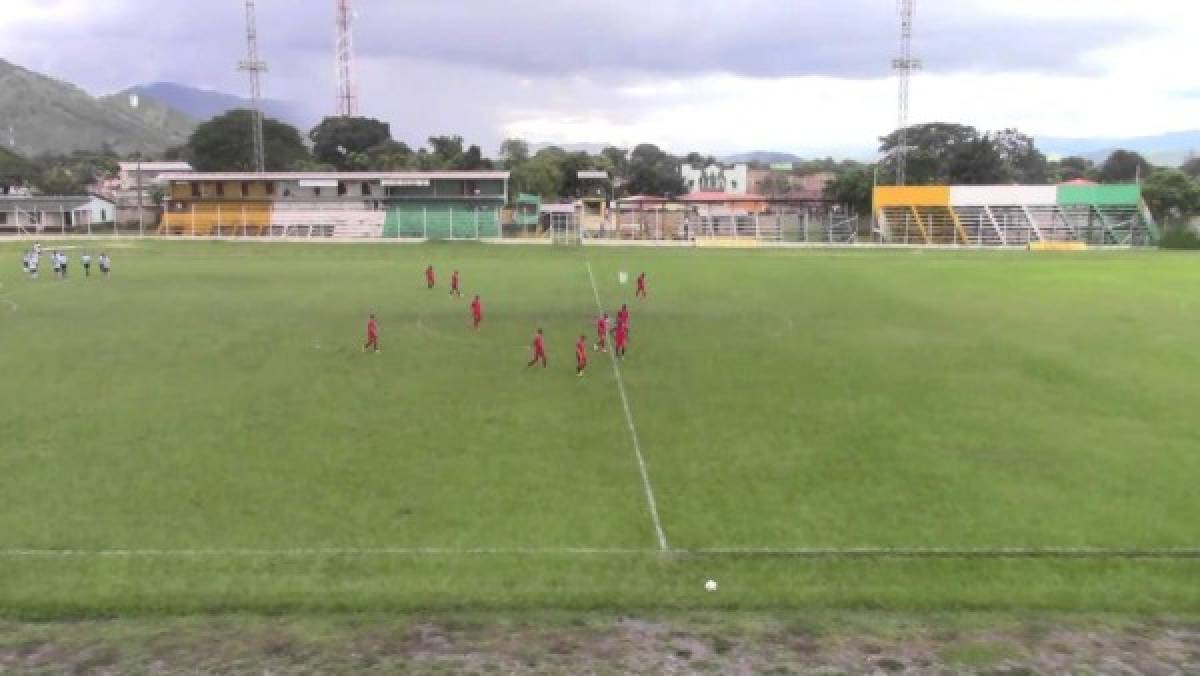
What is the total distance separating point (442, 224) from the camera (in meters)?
90.6

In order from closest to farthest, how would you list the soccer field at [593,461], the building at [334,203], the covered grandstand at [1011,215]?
the soccer field at [593,461], the covered grandstand at [1011,215], the building at [334,203]

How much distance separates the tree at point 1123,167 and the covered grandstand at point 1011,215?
225 ft

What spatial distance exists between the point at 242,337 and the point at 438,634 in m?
21.0

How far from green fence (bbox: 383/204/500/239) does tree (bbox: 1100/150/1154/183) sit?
343 ft

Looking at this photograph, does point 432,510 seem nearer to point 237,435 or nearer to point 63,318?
point 237,435

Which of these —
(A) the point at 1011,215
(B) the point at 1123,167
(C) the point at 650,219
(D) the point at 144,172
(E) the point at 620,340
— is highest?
(D) the point at 144,172

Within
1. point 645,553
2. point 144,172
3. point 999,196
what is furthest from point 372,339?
point 144,172

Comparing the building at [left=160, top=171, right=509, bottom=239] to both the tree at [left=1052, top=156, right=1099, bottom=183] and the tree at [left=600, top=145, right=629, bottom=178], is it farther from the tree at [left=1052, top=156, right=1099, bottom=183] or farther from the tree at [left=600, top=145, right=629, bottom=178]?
the tree at [left=1052, top=156, right=1099, bottom=183]

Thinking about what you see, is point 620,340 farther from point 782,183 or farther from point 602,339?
point 782,183

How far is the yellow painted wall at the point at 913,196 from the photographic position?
89.2m

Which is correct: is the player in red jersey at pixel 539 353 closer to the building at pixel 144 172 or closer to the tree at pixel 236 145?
the tree at pixel 236 145

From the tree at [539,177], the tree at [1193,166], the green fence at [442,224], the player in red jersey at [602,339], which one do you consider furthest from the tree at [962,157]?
the player in red jersey at [602,339]

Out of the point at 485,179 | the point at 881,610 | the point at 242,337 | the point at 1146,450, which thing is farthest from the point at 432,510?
the point at 485,179

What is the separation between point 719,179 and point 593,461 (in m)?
151
